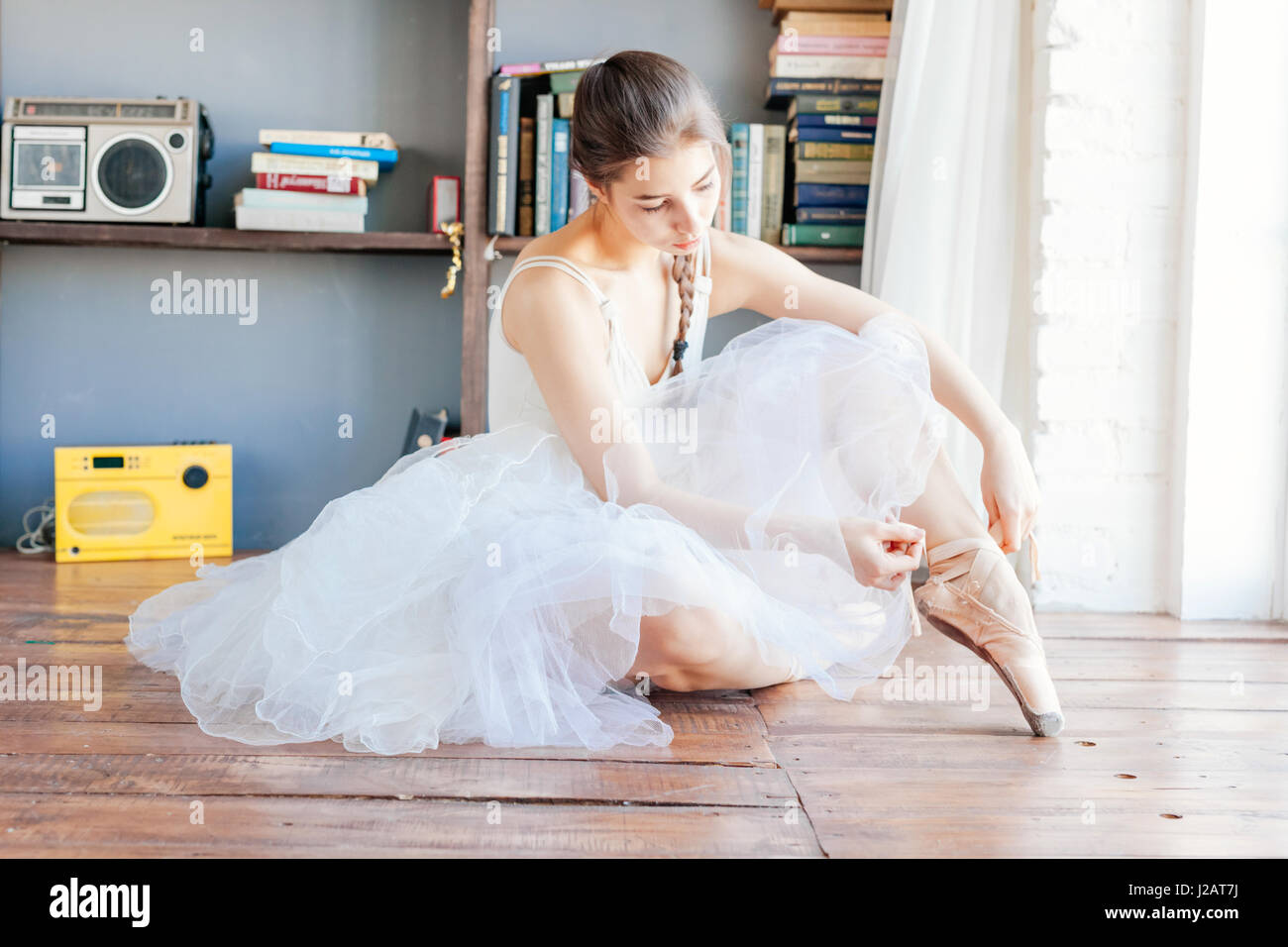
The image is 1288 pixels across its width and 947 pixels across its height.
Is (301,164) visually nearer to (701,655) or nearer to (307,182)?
(307,182)

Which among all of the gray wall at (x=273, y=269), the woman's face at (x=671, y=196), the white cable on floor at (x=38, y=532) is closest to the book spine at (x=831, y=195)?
the gray wall at (x=273, y=269)

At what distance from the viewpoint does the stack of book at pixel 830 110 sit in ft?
7.23

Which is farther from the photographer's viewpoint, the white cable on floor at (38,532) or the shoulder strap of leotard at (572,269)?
the white cable on floor at (38,532)

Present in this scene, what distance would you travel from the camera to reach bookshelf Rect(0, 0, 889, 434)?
7.12ft

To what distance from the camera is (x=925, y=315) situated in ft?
6.21

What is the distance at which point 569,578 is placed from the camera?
1066 millimetres

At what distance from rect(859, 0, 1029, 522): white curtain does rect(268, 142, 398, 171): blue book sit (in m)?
1.07

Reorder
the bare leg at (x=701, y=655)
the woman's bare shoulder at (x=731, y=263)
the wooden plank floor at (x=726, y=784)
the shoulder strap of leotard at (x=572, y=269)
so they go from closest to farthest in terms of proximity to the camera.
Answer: the wooden plank floor at (x=726, y=784) < the bare leg at (x=701, y=655) < the shoulder strap of leotard at (x=572, y=269) < the woman's bare shoulder at (x=731, y=263)

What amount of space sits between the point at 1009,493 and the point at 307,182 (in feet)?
5.30

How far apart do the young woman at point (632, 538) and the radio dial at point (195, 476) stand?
1009 millimetres

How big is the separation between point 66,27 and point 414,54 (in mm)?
741

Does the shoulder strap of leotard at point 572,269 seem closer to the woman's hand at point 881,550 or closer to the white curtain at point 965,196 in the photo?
the woman's hand at point 881,550

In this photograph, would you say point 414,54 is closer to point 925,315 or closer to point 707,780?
point 925,315
